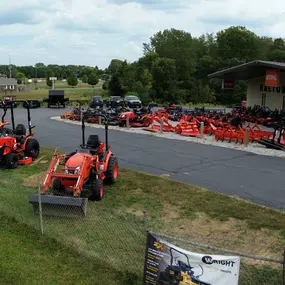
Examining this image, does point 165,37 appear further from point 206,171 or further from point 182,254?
point 182,254

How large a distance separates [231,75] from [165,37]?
4961cm

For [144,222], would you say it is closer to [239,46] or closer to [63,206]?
[63,206]

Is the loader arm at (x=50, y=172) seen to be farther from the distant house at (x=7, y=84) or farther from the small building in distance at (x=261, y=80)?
the distant house at (x=7, y=84)

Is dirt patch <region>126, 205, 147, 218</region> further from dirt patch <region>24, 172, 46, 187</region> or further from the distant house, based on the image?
the distant house

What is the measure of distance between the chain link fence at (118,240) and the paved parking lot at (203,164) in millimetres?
3085

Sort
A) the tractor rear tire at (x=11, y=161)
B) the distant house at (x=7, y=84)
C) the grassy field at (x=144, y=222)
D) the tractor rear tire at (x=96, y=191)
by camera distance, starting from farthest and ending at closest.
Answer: the distant house at (x=7, y=84)
the tractor rear tire at (x=11, y=161)
the tractor rear tire at (x=96, y=191)
the grassy field at (x=144, y=222)

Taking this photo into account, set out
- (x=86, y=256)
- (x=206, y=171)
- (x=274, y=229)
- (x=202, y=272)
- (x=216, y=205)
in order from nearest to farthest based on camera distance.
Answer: (x=202, y=272), (x=86, y=256), (x=274, y=229), (x=216, y=205), (x=206, y=171)

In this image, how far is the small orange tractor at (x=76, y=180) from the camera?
25.7 ft

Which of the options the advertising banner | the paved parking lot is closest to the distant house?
the advertising banner

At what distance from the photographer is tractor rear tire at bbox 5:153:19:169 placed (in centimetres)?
1217

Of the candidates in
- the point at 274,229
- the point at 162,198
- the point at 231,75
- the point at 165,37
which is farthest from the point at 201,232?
the point at 165,37

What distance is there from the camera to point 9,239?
6.93 m

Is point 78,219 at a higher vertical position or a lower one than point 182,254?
lower

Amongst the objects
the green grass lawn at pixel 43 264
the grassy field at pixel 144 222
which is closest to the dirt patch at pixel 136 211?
the grassy field at pixel 144 222
